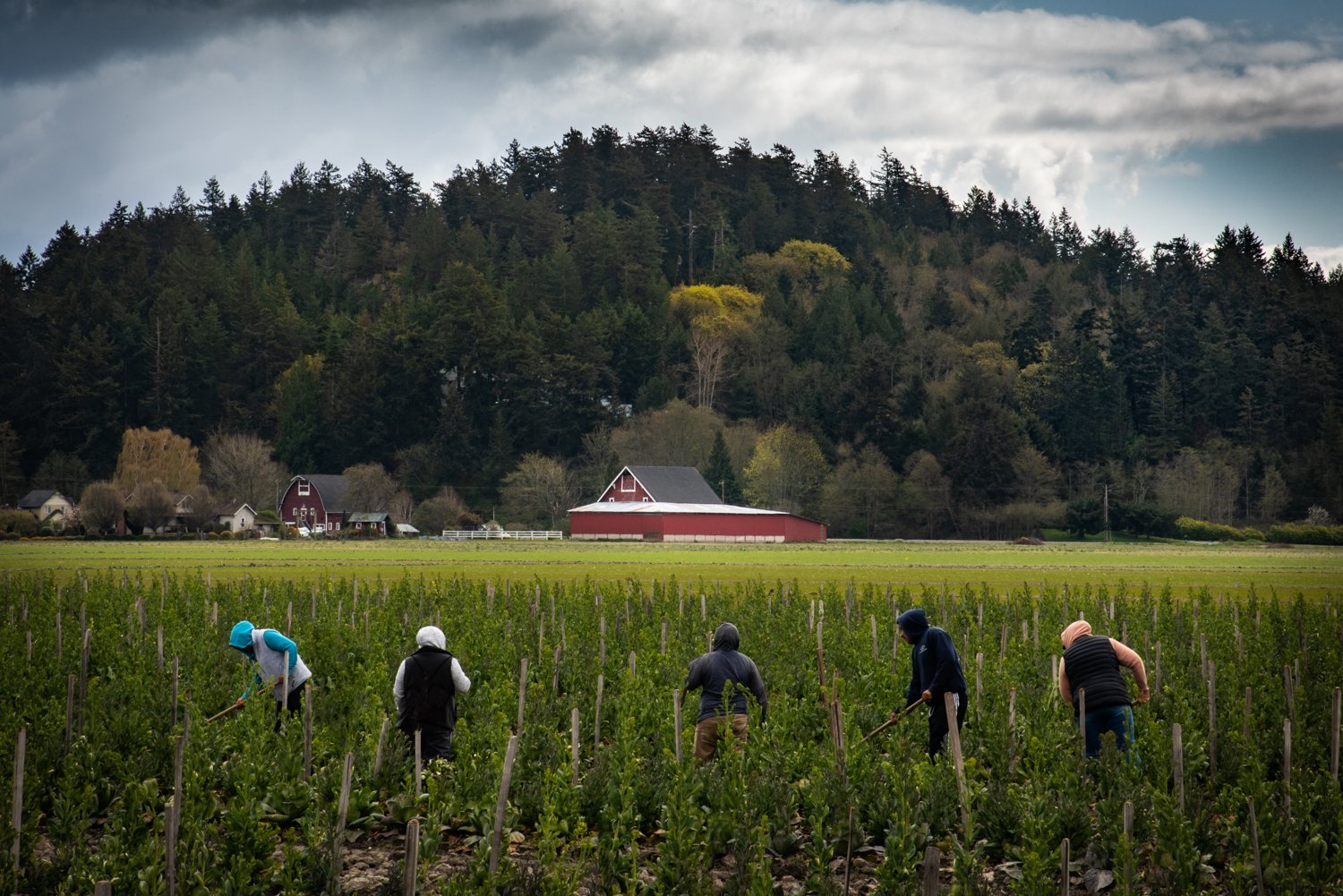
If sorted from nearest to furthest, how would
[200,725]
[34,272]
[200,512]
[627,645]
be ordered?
[200,725] < [627,645] < [200,512] < [34,272]

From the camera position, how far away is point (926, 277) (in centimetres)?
14500

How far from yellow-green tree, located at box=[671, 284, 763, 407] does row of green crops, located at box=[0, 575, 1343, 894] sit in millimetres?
100183

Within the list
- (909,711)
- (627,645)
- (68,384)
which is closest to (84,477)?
(68,384)

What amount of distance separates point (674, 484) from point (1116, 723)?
88.7 m

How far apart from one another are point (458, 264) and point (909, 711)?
110 meters

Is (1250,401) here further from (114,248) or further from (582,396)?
(114,248)

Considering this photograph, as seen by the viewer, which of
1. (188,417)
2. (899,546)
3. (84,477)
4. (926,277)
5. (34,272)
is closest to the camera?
(899,546)

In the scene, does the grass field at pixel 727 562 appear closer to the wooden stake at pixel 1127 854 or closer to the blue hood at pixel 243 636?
the blue hood at pixel 243 636

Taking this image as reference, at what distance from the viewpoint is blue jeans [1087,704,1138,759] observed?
37.5 feet

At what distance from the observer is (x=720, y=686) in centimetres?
1210

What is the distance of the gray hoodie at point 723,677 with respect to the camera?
12047 mm

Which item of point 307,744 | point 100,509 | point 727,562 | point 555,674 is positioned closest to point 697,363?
point 100,509

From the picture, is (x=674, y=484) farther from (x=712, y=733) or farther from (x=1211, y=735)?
(x=712, y=733)

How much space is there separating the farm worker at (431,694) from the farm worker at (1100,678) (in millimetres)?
5089
